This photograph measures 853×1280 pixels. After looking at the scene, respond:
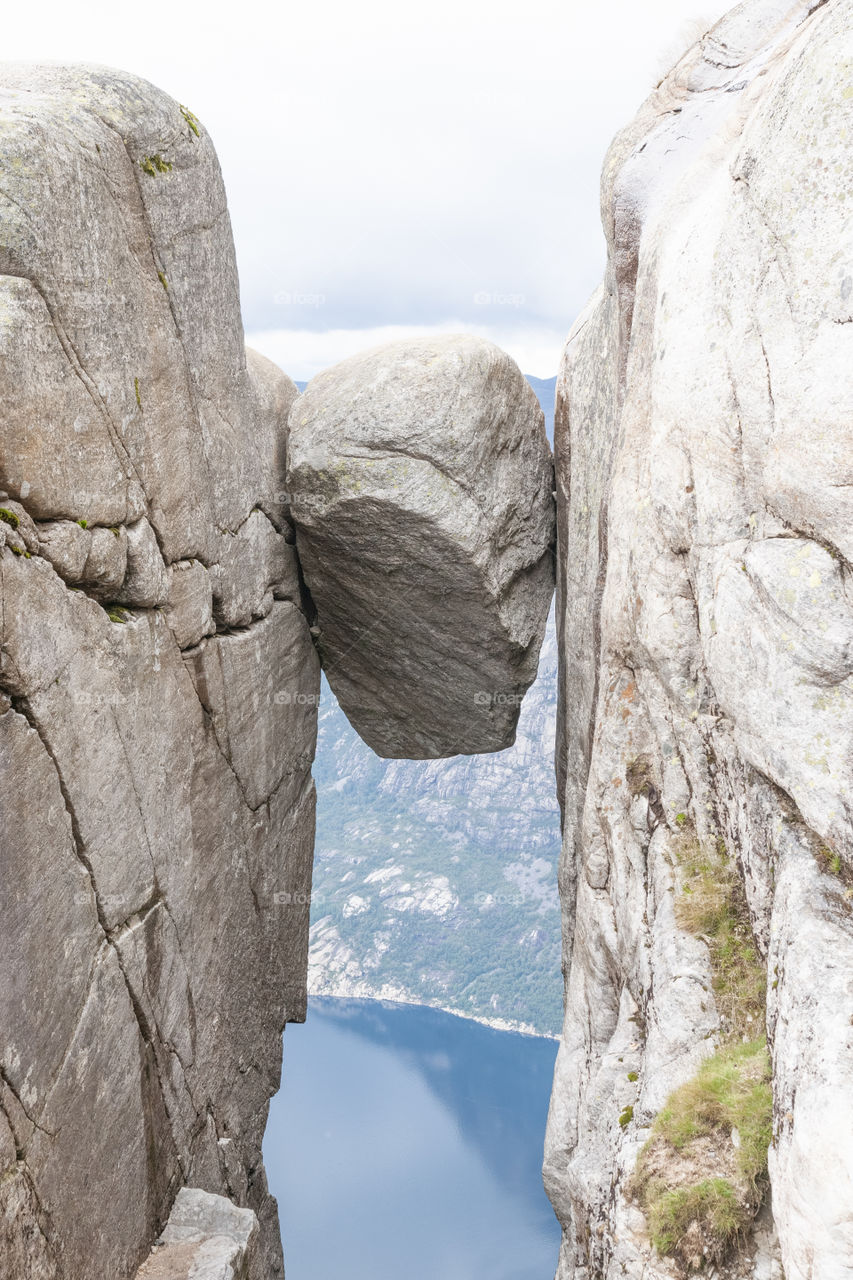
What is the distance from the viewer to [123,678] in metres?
9.12

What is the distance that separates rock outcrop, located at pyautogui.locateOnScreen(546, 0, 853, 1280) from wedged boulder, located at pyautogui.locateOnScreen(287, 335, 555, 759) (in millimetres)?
3416

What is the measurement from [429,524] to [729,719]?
6.85 metres

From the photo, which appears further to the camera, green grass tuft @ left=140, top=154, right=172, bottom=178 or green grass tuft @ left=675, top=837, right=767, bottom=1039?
green grass tuft @ left=140, top=154, right=172, bottom=178

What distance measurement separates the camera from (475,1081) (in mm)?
83250

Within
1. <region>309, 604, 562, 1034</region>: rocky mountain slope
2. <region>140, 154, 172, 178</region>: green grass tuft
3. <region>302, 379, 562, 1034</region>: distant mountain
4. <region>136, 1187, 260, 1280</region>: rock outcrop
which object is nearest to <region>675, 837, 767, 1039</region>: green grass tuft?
<region>136, 1187, 260, 1280</region>: rock outcrop

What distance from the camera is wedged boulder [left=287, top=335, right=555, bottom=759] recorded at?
13.2 metres

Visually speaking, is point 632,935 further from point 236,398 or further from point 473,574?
point 236,398

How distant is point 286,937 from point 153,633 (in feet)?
23.4

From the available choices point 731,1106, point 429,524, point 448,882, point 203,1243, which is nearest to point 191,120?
point 429,524

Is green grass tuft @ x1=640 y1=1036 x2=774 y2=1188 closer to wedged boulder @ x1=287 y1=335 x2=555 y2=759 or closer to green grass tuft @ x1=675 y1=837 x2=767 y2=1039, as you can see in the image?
green grass tuft @ x1=675 y1=837 x2=767 y2=1039

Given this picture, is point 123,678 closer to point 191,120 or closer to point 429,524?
point 429,524

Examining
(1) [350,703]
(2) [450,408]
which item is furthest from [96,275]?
(1) [350,703]

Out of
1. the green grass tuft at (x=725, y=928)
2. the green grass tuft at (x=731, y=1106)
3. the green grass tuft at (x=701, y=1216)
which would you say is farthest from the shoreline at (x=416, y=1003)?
the green grass tuft at (x=701, y=1216)

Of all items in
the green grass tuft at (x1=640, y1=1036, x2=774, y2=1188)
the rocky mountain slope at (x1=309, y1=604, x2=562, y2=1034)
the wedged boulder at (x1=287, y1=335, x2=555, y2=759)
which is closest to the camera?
the green grass tuft at (x1=640, y1=1036, x2=774, y2=1188)
